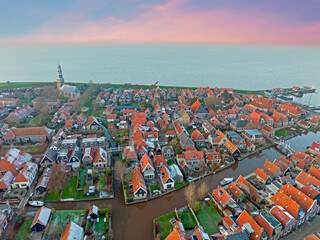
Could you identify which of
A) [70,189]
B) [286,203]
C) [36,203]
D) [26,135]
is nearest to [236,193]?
[286,203]

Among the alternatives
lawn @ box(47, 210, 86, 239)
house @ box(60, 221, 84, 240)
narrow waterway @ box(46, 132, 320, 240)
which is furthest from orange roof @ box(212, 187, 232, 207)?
lawn @ box(47, 210, 86, 239)

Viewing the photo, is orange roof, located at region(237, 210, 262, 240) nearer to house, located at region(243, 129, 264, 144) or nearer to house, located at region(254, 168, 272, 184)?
house, located at region(254, 168, 272, 184)

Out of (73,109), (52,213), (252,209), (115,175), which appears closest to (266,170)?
(252,209)

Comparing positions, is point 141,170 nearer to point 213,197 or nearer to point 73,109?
point 213,197

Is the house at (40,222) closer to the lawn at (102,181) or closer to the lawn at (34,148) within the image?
the lawn at (102,181)

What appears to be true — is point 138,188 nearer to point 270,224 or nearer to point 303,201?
point 270,224

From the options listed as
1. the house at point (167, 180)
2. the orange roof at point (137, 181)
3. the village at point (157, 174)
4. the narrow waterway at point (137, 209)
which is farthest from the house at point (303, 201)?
the orange roof at point (137, 181)

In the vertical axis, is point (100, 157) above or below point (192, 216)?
above
